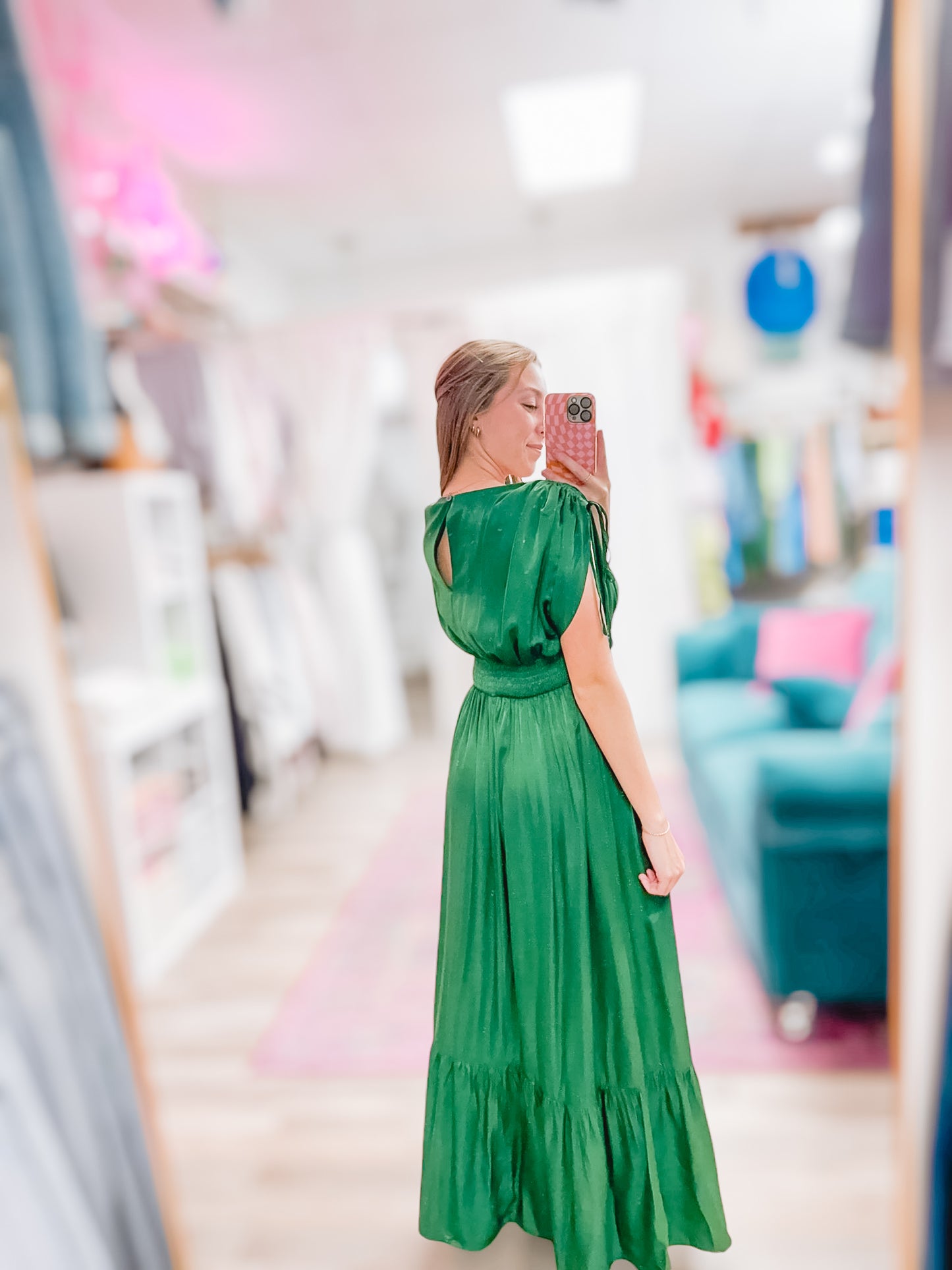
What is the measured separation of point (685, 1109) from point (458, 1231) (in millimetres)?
72

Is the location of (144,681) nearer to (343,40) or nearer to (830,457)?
(343,40)

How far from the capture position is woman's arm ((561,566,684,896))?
18cm

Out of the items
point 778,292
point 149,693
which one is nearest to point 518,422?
point 778,292

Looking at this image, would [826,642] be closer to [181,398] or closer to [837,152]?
[837,152]

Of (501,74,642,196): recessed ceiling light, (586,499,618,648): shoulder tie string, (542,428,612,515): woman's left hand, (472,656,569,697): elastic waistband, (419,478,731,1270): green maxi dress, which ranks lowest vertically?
(419,478,731,1270): green maxi dress

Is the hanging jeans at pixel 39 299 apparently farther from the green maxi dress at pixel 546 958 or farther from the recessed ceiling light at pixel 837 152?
the recessed ceiling light at pixel 837 152

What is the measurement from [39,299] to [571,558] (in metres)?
1.01

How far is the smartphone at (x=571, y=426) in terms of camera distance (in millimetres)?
170

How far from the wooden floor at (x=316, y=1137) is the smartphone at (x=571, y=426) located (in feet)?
1.64

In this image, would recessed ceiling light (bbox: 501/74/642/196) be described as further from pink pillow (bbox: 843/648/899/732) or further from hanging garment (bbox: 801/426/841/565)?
hanging garment (bbox: 801/426/841/565)

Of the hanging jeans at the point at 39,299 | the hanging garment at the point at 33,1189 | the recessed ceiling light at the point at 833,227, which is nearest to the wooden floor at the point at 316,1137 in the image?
the hanging garment at the point at 33,1189

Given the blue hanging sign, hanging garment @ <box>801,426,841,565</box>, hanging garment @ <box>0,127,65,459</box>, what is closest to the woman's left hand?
hanging garment @ <box>0,127,65,459</box>

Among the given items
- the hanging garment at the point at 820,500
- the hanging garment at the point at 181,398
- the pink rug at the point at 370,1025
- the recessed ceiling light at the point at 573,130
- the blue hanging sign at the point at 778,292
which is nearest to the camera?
the blue hanging sign at the point at 778,292

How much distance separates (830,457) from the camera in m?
4.25
